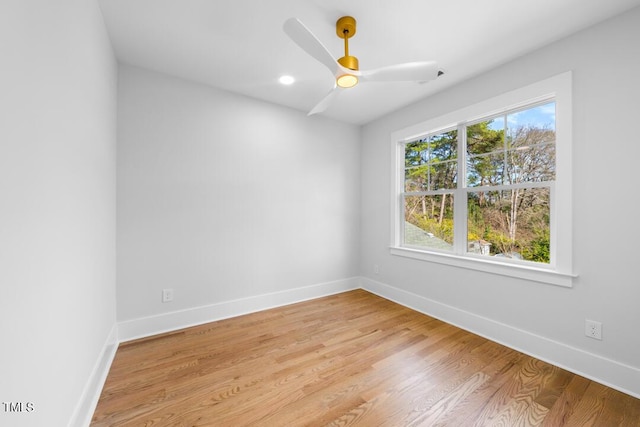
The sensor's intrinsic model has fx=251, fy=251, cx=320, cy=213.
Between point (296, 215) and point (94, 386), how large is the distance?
7.70 feet

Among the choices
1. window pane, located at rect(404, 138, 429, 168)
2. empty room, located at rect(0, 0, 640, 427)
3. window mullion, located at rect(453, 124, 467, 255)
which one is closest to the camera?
empty room, located at rect(0, 0, 640, 427)

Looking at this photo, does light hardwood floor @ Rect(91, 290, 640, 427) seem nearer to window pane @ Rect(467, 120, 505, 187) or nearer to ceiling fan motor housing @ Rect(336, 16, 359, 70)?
window pane @ Rect(467, 120, 505, 187)

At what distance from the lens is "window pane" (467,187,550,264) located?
7.13 feet

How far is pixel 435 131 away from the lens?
9.86ft

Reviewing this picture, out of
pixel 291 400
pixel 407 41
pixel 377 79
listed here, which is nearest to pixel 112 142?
pixel 377 79

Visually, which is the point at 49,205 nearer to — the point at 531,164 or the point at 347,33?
the point at 347,33

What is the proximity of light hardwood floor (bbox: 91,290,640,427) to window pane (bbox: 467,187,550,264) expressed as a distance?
87cm

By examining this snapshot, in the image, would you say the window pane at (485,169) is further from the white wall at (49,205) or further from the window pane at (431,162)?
the white wall at (49,205)

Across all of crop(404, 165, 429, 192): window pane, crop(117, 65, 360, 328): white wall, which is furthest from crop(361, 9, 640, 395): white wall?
crop(117, 65, 360, 328): white wall

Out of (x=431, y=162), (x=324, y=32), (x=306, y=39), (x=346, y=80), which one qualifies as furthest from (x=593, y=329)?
(x=324, y=32)

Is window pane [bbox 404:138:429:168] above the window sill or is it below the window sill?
above

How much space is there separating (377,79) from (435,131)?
59.0 inches

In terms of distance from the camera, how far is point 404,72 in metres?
1.78

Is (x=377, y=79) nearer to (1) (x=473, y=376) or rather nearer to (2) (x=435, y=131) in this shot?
(2) (x=435, y=131)
